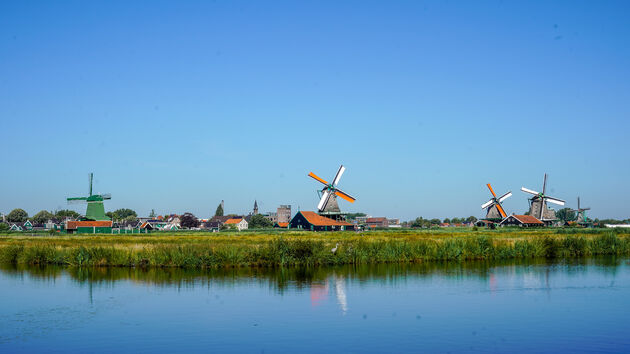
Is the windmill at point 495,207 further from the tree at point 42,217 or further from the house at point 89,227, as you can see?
the tree at point 42,217

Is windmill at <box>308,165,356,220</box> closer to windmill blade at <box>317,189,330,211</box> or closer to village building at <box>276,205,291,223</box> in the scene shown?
windmill blade at <box>317,189,330,211</box>

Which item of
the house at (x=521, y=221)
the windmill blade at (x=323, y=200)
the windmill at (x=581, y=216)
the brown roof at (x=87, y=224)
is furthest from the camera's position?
the windmill at (x=581, y=216)

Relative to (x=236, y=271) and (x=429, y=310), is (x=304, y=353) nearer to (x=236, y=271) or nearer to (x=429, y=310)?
(x=429, y=310)

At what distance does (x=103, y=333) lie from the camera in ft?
59.5

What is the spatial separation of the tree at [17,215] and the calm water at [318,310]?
471ft

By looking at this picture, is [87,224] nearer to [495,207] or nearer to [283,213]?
[495,207]

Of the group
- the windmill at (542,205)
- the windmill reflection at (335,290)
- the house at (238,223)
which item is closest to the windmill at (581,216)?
the windmill at (542,205)

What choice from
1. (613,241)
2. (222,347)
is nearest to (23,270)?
(222,347)

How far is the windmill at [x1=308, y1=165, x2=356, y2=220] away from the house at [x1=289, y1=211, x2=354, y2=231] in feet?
6.15

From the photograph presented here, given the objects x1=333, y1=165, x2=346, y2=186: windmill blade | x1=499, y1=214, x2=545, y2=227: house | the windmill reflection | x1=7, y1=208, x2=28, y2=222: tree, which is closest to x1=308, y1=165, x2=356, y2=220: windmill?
x1=333, y1=165, x2=346, y2=186: windmill blade

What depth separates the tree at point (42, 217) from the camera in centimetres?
15638

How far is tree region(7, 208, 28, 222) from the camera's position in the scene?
160 metres

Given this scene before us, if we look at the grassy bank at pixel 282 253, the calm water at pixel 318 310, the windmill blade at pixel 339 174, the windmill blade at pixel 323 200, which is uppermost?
the windmill blade at pixel 339 174

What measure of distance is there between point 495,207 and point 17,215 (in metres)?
128
